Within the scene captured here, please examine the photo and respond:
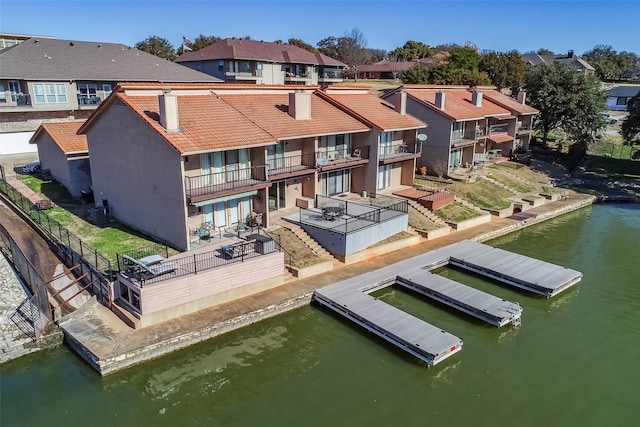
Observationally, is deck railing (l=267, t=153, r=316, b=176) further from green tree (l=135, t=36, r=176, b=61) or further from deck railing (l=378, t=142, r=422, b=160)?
green tree (l=135, t=36, r=176, b=61)

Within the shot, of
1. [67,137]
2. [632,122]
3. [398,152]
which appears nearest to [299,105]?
[398,152]

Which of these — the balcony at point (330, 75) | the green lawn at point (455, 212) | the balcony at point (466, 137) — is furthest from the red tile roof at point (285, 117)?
the balcony at point (330, 75)

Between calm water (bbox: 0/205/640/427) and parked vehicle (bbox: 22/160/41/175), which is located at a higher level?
parked vehicle (bbox: 22/160/41/175)

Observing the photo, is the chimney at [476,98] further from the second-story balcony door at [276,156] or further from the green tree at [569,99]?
the second-story balcony door at [276,156]

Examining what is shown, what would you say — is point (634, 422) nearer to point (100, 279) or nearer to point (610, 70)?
point (100, 279)

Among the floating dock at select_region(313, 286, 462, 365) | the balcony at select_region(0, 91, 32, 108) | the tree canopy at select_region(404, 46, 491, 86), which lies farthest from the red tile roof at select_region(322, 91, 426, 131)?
the tree canopy at select_region(404, 46, 491, 86)

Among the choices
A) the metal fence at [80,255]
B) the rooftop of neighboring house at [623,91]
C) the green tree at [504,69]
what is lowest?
the metal fence at [80,255]

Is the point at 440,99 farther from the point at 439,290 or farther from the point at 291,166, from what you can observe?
the point at 439,290
